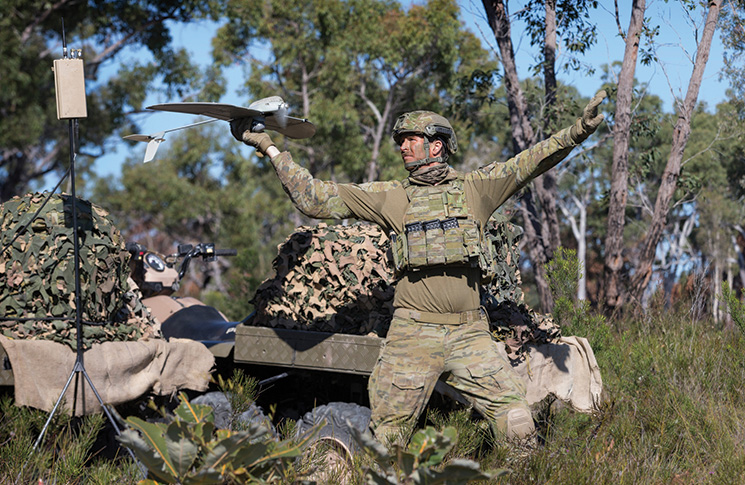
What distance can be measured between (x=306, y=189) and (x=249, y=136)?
0.49 meters

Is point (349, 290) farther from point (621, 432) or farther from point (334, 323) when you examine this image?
point (621, 432)

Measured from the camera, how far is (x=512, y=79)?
9688 millimetres

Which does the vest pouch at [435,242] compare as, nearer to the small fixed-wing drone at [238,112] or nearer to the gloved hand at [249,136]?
the gloved hand at [249,136]

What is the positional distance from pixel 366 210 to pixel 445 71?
2257cm

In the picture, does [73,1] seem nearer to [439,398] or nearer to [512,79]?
[512,79]

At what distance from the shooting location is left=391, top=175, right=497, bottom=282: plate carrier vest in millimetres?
4266

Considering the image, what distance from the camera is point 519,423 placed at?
4.04 metres

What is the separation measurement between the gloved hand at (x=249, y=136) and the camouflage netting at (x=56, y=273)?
3.98 ft

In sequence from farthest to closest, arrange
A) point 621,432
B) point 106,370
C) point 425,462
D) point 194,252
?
point 194,252, point 621,432, point 106,370, point 425,462

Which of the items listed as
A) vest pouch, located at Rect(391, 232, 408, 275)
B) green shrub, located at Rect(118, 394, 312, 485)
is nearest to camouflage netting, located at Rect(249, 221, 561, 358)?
vest pouch, located at Rect(391, 232, 408, 275)

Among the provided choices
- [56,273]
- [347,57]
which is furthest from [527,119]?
[347,57]

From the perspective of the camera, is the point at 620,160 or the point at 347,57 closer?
the point at 620,160

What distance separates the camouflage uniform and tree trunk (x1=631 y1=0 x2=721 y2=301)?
5.20 meters

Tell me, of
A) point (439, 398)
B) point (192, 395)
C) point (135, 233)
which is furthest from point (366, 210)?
point (135, 233)
